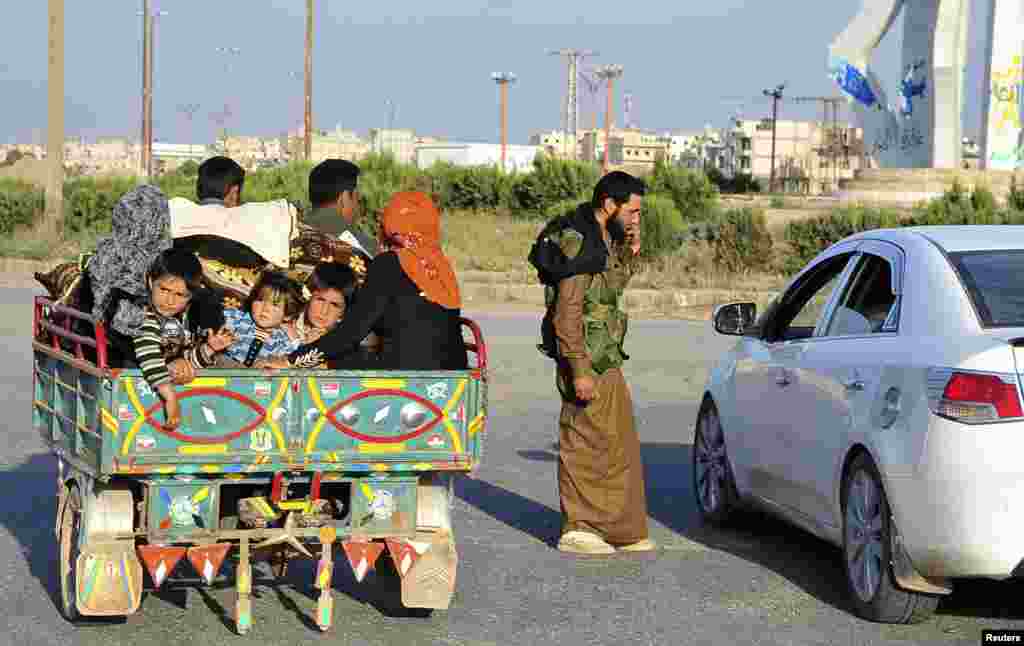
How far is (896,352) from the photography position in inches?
280

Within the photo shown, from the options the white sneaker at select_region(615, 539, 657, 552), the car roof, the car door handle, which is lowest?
the white sneaker at select_region(615, 539, 657, 552)

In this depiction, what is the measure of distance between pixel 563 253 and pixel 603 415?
2.86 ft

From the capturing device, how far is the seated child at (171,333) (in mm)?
6371

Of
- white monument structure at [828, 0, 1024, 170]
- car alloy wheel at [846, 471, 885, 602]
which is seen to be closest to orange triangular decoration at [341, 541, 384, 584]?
car alloy wheel at [846, 471, 885, 602]

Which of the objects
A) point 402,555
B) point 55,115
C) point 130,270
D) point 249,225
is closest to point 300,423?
point 402,555

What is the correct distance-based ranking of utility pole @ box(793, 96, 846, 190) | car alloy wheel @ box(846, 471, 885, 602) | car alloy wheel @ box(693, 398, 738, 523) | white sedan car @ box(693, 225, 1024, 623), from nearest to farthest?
white sedan car @ box(693, 225, 1024, 623), car alloy wheel @ box(846, 471, 885, 602), car alloy wheel @ box(693, 398, 738, 523), utility pole @ box(793, 96, 846, 190)

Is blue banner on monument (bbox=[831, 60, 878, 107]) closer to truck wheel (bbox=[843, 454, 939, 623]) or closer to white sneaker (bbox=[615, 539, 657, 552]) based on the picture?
white sneaker (bbox=[615, 539, 657, 552])

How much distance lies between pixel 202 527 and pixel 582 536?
271 cm

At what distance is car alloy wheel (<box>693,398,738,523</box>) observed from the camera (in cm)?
945

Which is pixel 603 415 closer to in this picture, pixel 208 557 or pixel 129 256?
pixel 208 557

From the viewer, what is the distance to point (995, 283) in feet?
23.6

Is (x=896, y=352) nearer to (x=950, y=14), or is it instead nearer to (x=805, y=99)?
(x=950, y=14)

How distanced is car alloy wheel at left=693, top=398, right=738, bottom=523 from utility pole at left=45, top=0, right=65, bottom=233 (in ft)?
98.7

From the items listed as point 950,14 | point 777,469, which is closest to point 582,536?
point 777,469
